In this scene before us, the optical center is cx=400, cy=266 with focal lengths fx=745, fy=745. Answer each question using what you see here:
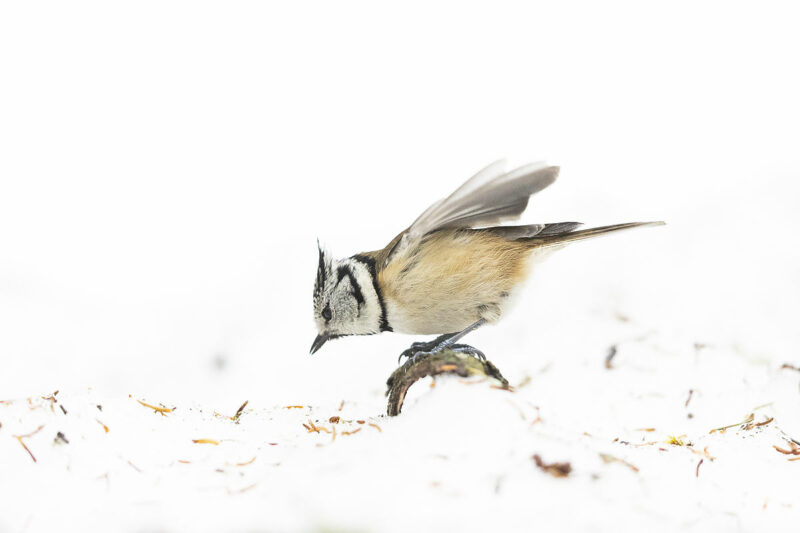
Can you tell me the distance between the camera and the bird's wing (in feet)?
6.95

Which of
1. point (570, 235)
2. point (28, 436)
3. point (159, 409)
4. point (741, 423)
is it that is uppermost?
point (28, 436)

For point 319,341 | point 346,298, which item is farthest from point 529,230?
point 319,341

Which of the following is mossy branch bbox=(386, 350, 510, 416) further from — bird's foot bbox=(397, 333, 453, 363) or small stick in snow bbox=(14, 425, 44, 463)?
small stick in snow bbox=(14, 425, 44, 463)

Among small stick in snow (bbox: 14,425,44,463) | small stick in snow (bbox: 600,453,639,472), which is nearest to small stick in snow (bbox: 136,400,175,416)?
small stick in snow (bbox: 14,425,44,463)

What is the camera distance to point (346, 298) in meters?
2.53

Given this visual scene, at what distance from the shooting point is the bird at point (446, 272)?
2.35 m

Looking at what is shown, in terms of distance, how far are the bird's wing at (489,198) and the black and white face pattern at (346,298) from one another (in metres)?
0.30

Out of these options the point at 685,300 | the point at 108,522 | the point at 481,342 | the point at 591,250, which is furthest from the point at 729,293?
the point at 108,522

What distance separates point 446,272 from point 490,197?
31 centimetres

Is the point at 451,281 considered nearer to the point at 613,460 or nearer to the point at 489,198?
the point at 489,198

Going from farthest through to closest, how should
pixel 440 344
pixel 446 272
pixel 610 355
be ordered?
pixel 610 355
pixel 440 344
pixel 446 272

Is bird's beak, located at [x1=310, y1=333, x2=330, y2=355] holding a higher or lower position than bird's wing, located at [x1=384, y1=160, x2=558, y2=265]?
lower

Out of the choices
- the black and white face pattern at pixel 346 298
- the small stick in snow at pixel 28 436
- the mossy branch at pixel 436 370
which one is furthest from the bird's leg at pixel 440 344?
the small stick in snow at pixel 28 436

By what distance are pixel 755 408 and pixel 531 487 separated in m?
1.50
